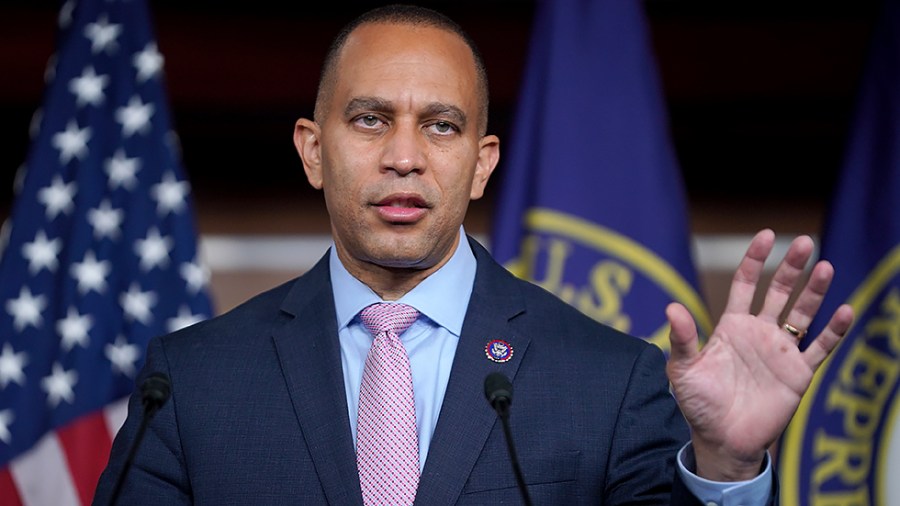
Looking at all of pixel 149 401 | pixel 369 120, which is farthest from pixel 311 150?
pixel 149 401

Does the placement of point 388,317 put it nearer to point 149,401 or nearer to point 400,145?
point 400,145

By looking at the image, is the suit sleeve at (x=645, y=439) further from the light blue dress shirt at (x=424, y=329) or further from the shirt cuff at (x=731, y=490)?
the light blue dress shirt at (x=424, y=329)

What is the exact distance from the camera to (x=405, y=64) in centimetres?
208

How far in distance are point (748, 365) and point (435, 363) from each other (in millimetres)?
539

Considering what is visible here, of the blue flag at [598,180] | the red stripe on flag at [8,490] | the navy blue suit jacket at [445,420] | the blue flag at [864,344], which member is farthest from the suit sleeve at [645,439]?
the red stripe on flag at [8,490]

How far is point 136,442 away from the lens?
164 cm

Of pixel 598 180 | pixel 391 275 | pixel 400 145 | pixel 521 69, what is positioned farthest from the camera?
pixel 521 69

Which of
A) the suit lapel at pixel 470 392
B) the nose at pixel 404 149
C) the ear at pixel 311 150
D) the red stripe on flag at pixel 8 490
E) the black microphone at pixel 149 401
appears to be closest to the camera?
the black microphone at pixel 149 401

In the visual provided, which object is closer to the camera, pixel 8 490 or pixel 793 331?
pixel 793 331

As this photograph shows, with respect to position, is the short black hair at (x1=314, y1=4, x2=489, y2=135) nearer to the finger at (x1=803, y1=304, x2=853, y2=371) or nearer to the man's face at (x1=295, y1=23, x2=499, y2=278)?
the man's face at (x1=295, y1=23, x2=499, y2=278)

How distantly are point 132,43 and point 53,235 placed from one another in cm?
60

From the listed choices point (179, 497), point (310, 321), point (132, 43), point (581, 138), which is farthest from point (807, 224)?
point (179, 497)

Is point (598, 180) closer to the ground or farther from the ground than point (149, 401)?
closer to the ground

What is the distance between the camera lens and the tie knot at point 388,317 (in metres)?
2.05
